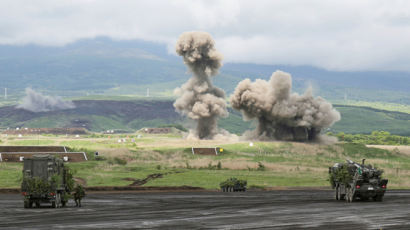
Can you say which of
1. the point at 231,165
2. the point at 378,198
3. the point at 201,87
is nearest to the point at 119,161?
the point at 231,165

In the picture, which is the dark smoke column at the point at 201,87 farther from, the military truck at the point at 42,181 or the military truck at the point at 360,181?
the military truck at the point at 42,181

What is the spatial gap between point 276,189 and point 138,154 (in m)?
47.5

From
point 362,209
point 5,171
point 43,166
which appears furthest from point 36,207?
point 5,171

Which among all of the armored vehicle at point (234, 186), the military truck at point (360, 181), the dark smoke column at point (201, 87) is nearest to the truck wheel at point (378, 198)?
the military truck at point (360, 181)

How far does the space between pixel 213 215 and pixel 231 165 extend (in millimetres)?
65396

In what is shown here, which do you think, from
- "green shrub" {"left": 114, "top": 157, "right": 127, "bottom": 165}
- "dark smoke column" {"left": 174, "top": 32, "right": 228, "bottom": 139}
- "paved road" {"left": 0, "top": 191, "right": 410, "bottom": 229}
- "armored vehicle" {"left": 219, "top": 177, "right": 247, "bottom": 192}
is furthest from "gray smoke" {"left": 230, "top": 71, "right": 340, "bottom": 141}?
"paved road" {"left": 0, "top": 191, "right": 410, "bottom": 229}

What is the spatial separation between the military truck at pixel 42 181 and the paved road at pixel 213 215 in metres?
1.16

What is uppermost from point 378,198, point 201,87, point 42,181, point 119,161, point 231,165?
point 201,87

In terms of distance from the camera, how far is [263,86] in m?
144

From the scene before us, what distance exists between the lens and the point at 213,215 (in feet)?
117

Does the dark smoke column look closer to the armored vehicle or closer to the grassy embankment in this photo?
the grassy embankment

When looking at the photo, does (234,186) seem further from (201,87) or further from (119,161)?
(201,87)

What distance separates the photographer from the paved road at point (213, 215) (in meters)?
30.2

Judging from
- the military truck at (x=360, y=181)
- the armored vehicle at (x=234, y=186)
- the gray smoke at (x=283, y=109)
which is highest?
the gray smoke at (x=283, y=109)
